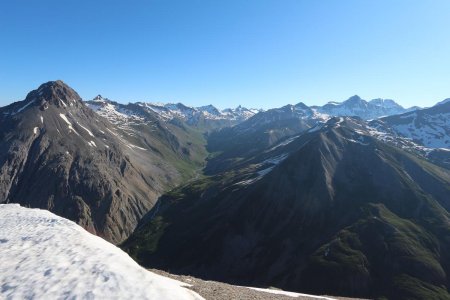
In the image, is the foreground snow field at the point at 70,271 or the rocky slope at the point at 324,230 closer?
the foreground snow field at the point at 70,271

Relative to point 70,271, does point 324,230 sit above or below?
below

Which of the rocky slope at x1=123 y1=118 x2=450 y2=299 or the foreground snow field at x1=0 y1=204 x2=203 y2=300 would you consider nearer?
the foreground snow field at x1=0 y1=204 x2=203 y2=300

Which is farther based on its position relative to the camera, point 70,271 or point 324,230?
point 324,230

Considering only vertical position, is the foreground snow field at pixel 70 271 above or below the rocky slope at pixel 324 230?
above

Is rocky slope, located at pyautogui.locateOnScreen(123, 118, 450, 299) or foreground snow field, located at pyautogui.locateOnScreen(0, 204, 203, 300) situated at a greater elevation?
foreground snow field, located at pyautogui.locateOnScreen(0, 204, 203, 300)
